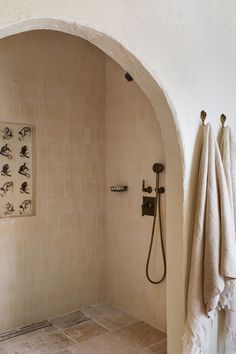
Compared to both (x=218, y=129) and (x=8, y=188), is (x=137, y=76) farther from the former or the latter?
(x=8, y=188)

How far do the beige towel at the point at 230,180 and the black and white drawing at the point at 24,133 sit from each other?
60.6 inches

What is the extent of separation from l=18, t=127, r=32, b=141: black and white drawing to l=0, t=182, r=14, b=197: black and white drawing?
14.6 inches

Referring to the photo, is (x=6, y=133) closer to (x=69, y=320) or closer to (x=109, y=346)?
(x=69, y=320)

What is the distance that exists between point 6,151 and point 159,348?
1.84 m

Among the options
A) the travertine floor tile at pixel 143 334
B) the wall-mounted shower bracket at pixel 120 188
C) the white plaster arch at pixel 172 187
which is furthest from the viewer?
the wall-mounted shower bracket at pixel 120 188

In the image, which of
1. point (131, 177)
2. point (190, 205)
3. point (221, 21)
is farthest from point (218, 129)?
point (131, 177)

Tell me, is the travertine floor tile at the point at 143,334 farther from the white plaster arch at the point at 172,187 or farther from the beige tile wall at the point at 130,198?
the white plaster arch at the point at 172,187

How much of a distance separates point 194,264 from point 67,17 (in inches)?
51.7

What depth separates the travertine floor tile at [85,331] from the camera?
247cm

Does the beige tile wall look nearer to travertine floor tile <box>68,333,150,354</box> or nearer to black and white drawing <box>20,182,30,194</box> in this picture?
travertine floor tile <box>68,333,150,354</box>

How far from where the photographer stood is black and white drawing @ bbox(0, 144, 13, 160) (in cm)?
256

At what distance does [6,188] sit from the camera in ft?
8.45

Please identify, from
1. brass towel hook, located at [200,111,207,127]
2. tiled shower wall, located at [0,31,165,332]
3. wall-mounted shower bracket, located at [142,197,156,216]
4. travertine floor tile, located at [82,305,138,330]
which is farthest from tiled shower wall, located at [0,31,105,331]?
brass towel hook, located at [200,111,207,127]

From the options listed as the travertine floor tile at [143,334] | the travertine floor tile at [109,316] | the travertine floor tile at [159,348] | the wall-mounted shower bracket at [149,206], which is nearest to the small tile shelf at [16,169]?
the wall-mounted shower bracket at [149,206]
